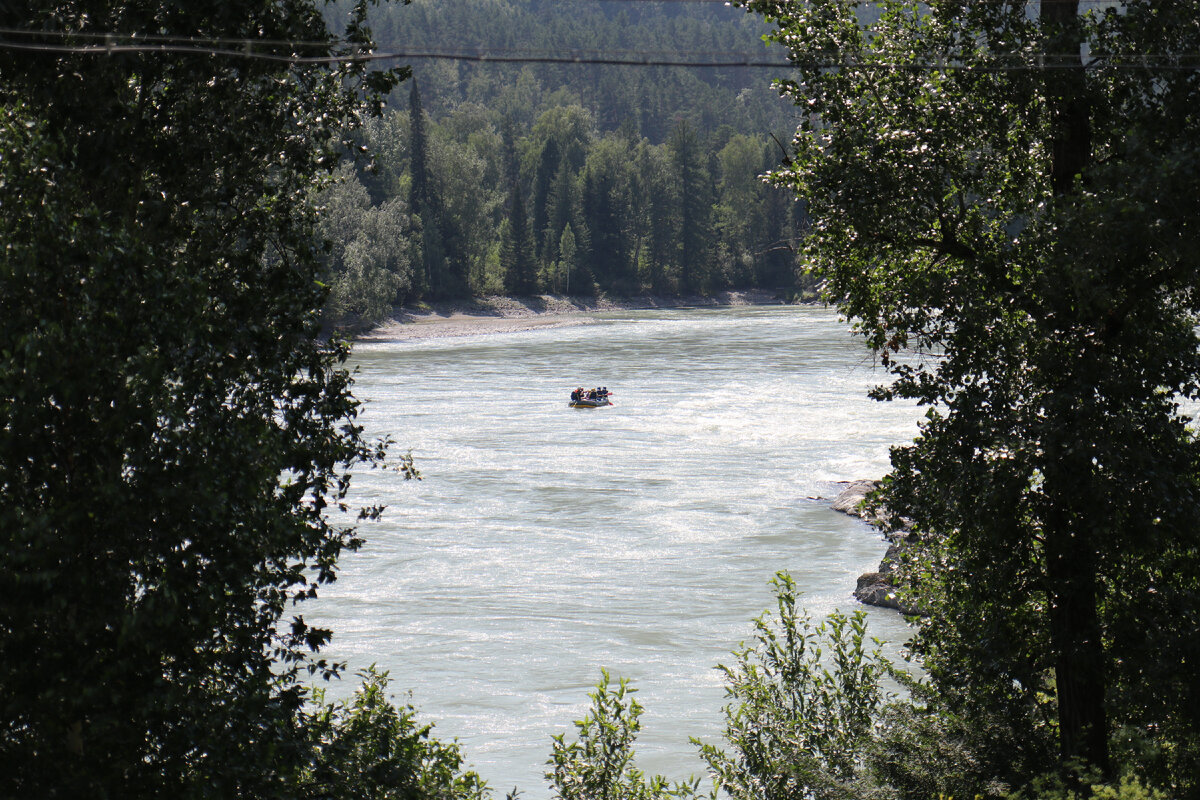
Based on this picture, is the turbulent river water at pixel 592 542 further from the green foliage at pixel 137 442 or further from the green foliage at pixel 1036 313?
the green foliage at pixel 1036 313

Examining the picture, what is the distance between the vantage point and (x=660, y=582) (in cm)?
2517

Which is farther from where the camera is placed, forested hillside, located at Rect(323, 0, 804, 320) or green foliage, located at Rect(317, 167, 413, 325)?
forested hillside, located at Rect(323, 0, 804, 320)

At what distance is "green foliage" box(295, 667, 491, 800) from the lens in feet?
24.7

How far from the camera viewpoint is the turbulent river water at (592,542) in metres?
19.2

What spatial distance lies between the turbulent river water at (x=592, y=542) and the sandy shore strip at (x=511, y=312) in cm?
2696

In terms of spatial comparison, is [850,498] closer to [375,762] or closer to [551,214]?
[375,762]

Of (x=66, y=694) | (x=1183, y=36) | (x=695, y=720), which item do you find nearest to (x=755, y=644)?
(x=695, y=720)

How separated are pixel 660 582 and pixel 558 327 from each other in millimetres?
64845

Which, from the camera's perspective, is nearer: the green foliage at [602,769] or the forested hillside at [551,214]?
the green foliage at [602,769]

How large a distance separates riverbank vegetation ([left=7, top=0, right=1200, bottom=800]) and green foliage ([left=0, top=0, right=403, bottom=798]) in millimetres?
24

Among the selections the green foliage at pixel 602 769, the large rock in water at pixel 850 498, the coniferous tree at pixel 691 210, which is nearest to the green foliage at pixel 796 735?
the green foliage at pixel 602 769

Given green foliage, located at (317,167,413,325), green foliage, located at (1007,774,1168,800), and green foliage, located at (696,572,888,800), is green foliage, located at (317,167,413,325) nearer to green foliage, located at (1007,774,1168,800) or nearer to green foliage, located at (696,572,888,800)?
green foliage, located at (696,572,888,800)

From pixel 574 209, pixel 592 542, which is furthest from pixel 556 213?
pixel 592 542

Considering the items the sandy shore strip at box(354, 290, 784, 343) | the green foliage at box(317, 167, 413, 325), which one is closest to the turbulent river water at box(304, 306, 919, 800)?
the green foliage at box(317, 167, 413, 325)
